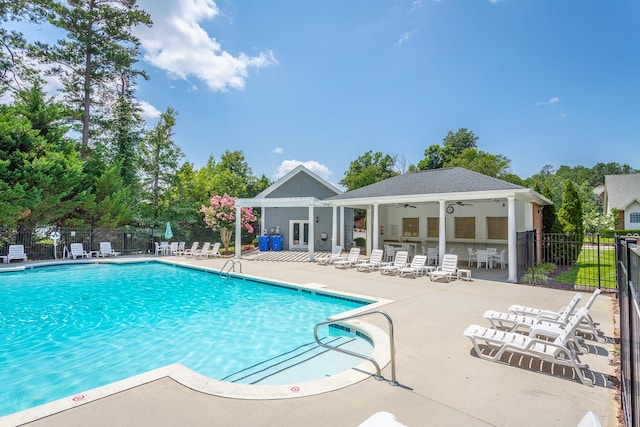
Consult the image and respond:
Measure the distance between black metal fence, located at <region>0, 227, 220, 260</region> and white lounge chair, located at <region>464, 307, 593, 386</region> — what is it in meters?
23.4

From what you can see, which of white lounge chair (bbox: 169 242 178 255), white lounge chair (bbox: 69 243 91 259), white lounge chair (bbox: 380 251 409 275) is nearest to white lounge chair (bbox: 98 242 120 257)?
white lounge chair (bbox: 69 243 91 259)

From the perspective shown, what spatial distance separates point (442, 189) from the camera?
14422 millimetres

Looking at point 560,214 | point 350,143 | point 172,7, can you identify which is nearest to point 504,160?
point 350,143

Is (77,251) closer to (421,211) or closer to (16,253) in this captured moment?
(16,253)

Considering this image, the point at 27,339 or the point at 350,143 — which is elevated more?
the point at 350,143

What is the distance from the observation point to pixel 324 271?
1510cm

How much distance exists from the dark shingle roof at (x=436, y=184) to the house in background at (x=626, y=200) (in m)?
31.1

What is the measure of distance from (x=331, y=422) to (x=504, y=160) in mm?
43993

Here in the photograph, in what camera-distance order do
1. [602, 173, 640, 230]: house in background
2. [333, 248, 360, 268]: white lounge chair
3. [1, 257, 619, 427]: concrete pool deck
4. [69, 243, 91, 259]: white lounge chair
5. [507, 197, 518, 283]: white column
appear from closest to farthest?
[1, 257, 619, 427]: concrete pool deck, [507, 197, 518, 283]: white column, [333, 248, 360, 268]: white lounge chair, [69, 243, 91, 259]: white lounge chair, [602, 173, 640, 230]: house in background

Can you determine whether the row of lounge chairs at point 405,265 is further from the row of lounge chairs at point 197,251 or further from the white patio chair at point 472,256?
the row of lounge chairs at point 197,251

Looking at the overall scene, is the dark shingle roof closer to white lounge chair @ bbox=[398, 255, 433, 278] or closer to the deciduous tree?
white lounge chair @ bbox=[398, 255, 433, 278]

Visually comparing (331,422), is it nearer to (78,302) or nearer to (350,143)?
(78,302)

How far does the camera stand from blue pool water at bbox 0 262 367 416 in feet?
18.7

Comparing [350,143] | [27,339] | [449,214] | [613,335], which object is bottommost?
[27,339]
